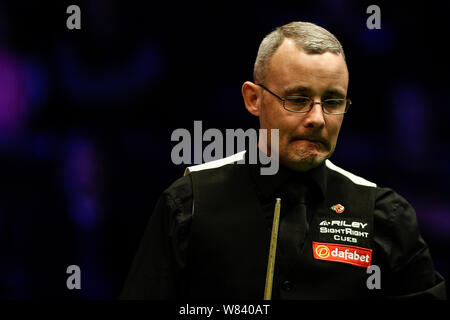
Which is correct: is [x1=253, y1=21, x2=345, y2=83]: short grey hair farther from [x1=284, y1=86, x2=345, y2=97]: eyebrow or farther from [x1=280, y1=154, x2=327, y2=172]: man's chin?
[x1=280, y1=154, x2=327, y2=172]: man's chin

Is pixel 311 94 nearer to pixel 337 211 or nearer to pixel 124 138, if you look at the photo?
pixel 337 211

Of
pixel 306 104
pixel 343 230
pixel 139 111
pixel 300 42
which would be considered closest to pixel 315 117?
pixel 306 104

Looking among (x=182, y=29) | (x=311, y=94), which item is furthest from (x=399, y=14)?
(x=311, y=94)

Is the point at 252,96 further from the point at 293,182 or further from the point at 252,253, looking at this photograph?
the point at 252,253

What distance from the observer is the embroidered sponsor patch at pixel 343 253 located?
5.79 feet

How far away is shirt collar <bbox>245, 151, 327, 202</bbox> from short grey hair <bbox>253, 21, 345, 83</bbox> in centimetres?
28

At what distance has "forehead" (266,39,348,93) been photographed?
67.8 inches

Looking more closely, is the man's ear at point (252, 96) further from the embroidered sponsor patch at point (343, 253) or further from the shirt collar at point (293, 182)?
the embroidered sponsor patch at point (343, 253)

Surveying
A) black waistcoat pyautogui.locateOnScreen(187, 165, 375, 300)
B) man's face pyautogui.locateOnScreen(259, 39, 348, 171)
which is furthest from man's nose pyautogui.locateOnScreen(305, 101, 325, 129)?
black waistcoat pyautogui.locateOnScreen(187, 165, 375, 300)

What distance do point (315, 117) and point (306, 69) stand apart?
0.13 meters

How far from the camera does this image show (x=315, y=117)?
5.62 feet

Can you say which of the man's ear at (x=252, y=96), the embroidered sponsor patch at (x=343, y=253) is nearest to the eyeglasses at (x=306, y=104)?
the man's ear at (x=252, y=96)

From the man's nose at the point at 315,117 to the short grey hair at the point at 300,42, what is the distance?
0.51 ft

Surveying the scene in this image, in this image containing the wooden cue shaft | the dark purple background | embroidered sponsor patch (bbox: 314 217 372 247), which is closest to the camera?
the wooden cue shaft
